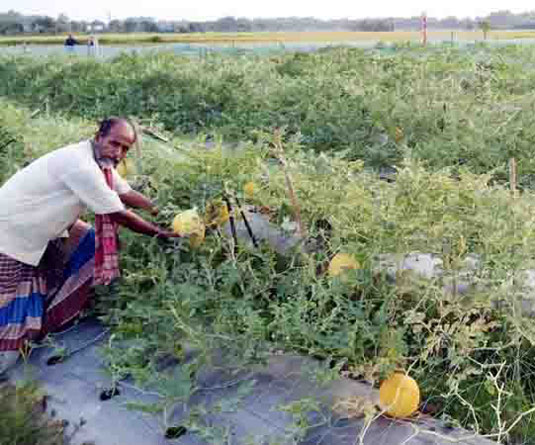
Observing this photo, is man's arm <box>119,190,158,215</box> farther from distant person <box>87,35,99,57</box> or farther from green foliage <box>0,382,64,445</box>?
distant person <box>87,35,99,57</box>

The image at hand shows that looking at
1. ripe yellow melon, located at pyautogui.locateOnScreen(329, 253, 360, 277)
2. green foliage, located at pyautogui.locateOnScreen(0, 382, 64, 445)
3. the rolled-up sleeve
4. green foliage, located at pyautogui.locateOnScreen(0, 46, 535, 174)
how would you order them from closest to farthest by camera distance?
green foliage, located at pyautogui.locateOnScreen(0, 382, 64, 445) < ripe yellow melon, located at pyautogui.locateOnScreen(329, 253, 360, 277) < the rolled-up sleeve < green foliage, located at pyautogui.locateOnScreen(0, 46, 535, 174)

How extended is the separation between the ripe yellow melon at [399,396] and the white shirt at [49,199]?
137 centimetres

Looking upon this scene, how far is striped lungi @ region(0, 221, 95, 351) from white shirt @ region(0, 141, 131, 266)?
0.10m

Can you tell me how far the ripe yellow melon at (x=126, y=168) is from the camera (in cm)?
431

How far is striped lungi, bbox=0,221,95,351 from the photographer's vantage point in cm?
328

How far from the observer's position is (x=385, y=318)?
269 centimetres

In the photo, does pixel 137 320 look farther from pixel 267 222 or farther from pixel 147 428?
pixel 267 222

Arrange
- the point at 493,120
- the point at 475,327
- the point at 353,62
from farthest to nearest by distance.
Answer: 1. the point at 353,62
2. the point at 493,120
3. the point at 475,327

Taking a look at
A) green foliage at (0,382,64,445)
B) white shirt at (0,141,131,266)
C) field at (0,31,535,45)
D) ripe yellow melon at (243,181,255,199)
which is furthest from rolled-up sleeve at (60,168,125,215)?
field at (0,31,535,45)

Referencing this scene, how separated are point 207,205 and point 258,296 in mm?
539

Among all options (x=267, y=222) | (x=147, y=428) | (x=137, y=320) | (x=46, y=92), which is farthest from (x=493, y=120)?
(x=46, y=92)

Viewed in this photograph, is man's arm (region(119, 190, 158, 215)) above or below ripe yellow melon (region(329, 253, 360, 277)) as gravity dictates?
above

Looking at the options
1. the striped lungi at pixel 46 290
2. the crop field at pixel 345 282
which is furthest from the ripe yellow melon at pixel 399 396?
the striped lungi at pixel 46 290

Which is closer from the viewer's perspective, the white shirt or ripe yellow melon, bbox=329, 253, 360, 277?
ripe yellow melon, bbox=329, 253, 360, 277
